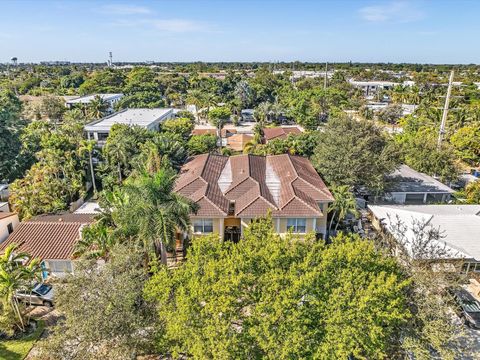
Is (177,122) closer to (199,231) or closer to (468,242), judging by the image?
(199,231)

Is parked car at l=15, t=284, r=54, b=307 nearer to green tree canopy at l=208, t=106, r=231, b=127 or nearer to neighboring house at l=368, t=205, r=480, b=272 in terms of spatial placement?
neighboring house at l=368, t=205, r=480, b=272

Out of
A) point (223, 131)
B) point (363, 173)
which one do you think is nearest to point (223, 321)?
point (363, 173)

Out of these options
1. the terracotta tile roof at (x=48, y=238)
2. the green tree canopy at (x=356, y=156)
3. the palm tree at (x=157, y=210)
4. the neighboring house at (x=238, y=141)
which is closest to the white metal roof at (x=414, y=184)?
the green tree canopy at (x=356, y=156)

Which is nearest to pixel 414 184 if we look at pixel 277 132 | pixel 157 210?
pixel 277 132

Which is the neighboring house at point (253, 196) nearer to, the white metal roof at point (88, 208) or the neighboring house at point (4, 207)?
the white metal roof at point (88, 208)

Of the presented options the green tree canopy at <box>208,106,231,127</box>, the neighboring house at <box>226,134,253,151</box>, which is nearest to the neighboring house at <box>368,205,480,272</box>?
the neighboring house at <box>226,134,253,151</box>

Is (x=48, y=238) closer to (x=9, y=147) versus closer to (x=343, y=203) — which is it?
(x=9, y=147)
